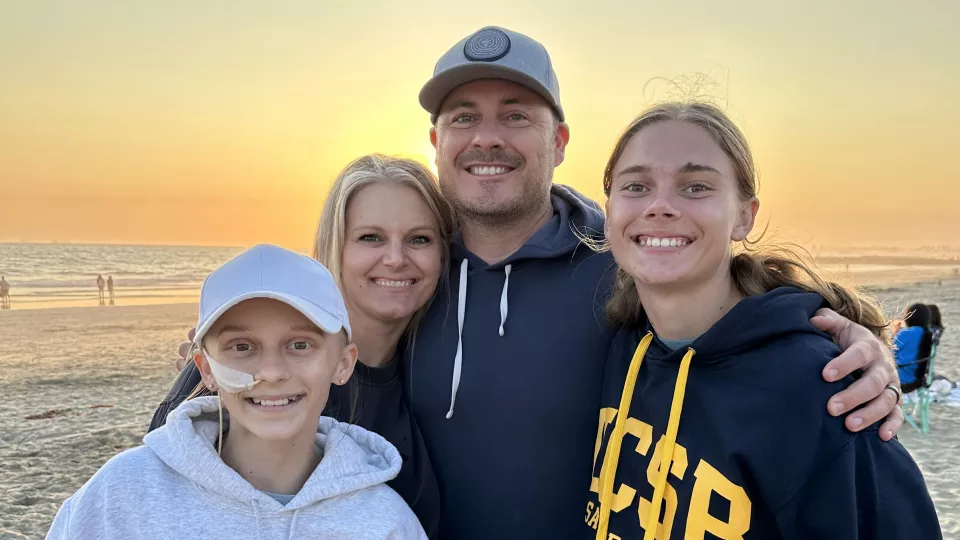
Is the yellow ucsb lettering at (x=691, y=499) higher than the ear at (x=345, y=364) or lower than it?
lower

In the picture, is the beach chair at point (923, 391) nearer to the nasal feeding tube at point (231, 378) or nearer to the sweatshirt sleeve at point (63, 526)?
the nasal feeding tube at point (231, 378)

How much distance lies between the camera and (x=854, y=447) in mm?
1798

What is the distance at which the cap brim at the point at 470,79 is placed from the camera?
3.23 meters

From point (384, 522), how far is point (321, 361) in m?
0.60

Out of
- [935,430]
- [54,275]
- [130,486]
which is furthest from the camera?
[54,275]

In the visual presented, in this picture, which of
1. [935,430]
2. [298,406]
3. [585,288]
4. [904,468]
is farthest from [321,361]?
[935,430]

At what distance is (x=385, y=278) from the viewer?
305 centimetres

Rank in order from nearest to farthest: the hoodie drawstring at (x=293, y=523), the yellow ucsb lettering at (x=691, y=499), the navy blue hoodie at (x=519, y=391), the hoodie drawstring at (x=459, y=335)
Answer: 1. the yellow ucsb lettering at (x=691, y=499)
2. the hoodie drawstring at (x=293, y=523)
3. the navy blue hoodie at (x=519, y=391)
4. the hoodie drawstring at (x=459, y=335)

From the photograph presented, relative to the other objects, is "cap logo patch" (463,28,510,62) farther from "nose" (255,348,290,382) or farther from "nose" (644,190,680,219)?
"nose" (255,348,290,382)

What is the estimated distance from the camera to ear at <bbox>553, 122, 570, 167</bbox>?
3.63 meters

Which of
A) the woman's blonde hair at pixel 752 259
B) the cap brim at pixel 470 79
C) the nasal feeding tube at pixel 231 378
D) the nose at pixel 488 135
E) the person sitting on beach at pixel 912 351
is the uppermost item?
→ the cap brim at pixel 470 79

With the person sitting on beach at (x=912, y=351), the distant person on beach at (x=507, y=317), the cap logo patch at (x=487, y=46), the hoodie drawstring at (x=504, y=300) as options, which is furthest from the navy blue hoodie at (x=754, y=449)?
the person sitting on beach at (x=912, y=351)

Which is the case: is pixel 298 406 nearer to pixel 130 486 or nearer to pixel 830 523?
pixel 130 486

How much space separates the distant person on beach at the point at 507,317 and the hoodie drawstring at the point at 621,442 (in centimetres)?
40
